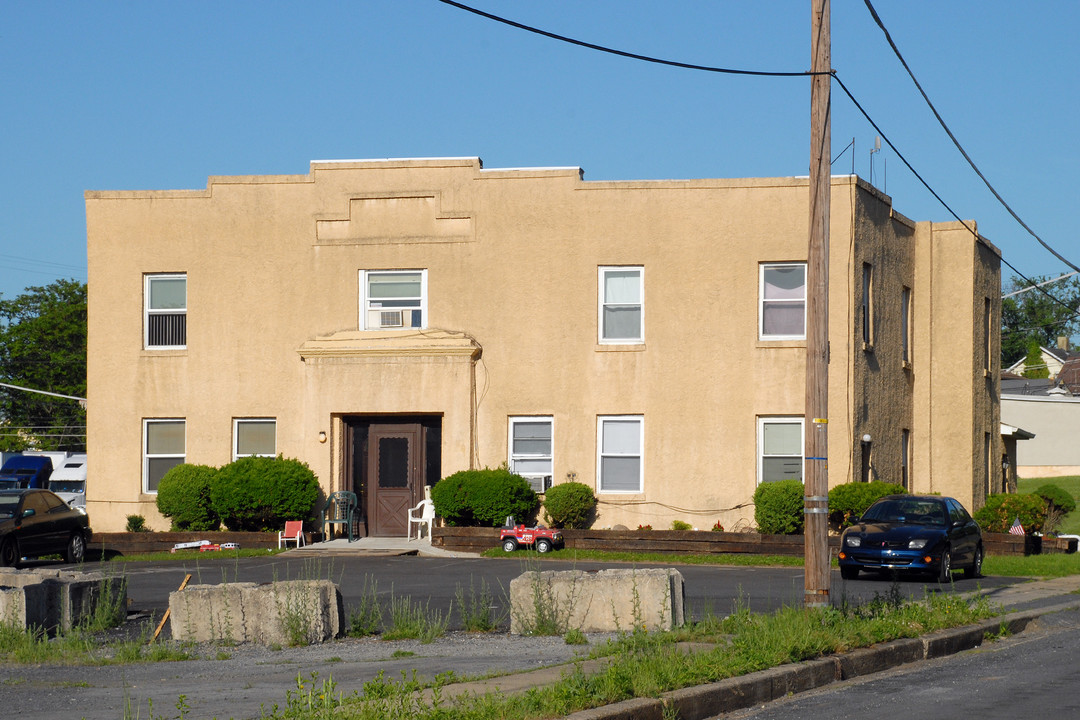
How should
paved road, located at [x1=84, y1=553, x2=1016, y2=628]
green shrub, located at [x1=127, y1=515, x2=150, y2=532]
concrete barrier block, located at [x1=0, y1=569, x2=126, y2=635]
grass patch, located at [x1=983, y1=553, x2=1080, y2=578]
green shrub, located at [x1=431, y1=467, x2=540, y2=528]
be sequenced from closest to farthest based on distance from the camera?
concrete barrier block, located at [x1=0, y1=569, x2=126, y2=635], paved road, located at [x1=84, y1=553, x2=1016, y2=628], grass patch, located at [x1=983, y1=553, x2=1080, y2=578], green shrub, located at [x1=431, y1=467, x2=540, y2=528], green shrub, located at [x1=127, y1=515, x2=150, y2=532]

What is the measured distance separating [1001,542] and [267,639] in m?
17.0

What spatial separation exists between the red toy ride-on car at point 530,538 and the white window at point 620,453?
2057mm

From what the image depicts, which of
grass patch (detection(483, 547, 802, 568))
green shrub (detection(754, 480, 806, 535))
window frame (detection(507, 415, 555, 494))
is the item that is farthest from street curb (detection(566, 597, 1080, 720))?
window frame (detection(507, 415, 555, 494))

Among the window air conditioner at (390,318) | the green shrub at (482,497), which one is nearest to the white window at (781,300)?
the green shrub at (482,497)

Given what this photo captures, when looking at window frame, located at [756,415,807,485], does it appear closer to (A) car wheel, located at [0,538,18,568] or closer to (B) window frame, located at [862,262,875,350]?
(B) window frame, located at [862,262,875,350]

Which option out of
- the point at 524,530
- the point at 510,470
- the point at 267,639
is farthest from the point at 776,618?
the point at 510,470

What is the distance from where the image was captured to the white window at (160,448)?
26844 millimetres

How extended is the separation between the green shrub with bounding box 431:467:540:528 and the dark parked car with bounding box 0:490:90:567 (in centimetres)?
665

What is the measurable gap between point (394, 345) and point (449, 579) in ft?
26.5

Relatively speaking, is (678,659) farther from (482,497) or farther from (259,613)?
(482,497)

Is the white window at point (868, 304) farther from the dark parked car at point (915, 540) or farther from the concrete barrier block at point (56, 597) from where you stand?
the concrete barrier block at point (56, 597)

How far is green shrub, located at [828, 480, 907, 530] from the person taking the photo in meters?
23.8

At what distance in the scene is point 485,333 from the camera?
25.8 metres

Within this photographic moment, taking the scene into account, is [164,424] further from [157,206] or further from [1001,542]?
[1001,542]
